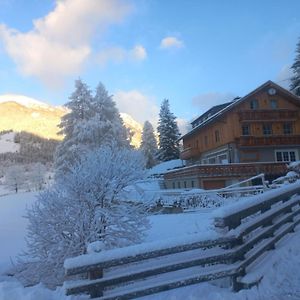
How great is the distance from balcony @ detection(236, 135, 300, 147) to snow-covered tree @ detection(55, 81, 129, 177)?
12003mm

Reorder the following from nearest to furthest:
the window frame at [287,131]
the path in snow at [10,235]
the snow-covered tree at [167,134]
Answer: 1. the path in snow at [10,235]
2. the window frame at [287,131]
3. the snow-covered tree at [167,134]

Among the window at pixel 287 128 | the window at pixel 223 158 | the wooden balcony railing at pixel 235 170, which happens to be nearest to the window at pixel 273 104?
the window at pixel 287 128

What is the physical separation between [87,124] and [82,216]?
2773cm

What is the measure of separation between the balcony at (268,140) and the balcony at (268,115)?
1827mm

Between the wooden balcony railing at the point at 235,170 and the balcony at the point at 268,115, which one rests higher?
the balcony at the point at 268,115

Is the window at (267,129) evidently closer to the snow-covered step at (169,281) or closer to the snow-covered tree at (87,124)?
the snow-covered tree at (87,124)

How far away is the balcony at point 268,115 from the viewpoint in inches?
1606

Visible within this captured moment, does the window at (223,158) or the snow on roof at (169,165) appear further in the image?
the snow on roof at (169,165)

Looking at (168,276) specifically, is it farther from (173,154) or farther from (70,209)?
(173,154)

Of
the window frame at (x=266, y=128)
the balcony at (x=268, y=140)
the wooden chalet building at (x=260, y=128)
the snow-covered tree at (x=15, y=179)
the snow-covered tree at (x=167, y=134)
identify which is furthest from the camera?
the snow-covered tree at (x=15, y=179)

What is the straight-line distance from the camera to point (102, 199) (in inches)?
576

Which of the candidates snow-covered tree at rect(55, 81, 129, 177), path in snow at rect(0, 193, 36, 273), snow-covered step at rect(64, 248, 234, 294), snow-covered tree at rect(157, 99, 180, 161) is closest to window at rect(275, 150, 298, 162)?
snow-covered tree at rect(55, 81, 129, 177)

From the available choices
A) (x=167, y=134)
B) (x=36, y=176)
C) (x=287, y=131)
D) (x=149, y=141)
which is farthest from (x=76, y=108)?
(x=36, y=176)

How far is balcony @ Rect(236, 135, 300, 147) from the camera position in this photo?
132 ft
